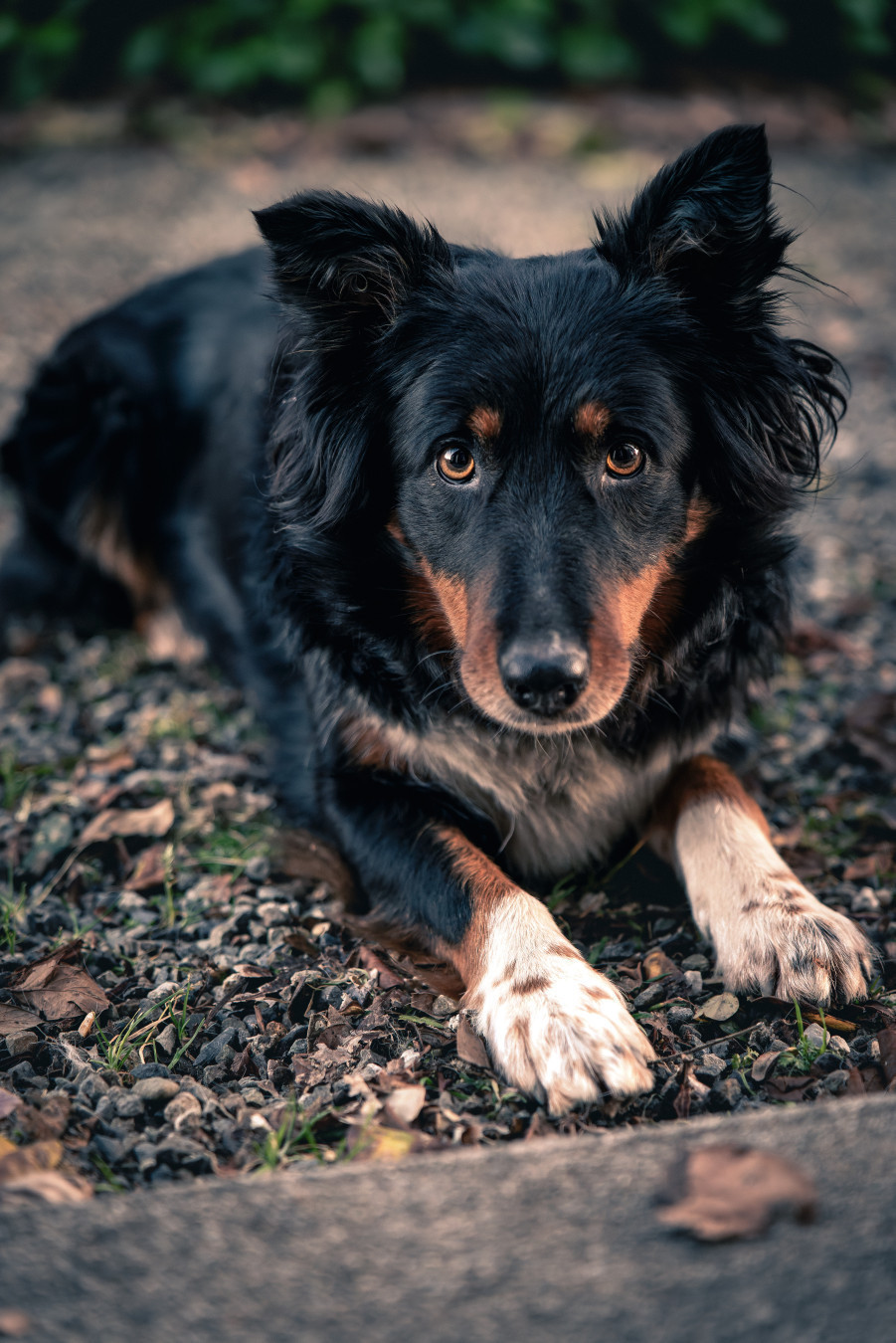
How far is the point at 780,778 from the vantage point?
10.9 ft

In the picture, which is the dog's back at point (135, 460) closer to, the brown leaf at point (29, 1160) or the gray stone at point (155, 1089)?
the gray stone at point (155, 1089)

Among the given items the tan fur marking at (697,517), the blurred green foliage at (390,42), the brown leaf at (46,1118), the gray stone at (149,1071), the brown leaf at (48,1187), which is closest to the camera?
the brown leaf at (48,1187)

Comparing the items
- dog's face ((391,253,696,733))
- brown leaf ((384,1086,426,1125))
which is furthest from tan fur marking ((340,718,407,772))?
brown leaf ((384,1086,426,1125))

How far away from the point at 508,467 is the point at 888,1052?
4.93ft

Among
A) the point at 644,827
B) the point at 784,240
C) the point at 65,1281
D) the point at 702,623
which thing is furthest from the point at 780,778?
the point at 65,1281

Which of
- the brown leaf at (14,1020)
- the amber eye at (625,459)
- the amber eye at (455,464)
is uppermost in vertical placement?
the amber eye at (625,459)

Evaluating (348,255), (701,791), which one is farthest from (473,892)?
(348,255)

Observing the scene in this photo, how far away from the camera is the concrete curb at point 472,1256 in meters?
1.49

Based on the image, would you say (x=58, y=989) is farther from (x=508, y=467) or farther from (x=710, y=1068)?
(x=508, y=467)

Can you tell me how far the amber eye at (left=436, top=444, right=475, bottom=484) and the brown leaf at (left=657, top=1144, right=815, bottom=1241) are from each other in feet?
5.04

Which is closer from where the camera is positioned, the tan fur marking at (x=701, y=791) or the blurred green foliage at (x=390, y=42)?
the tan fur marking at (x=701, y=791)

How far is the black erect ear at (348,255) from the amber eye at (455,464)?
1.31 feet

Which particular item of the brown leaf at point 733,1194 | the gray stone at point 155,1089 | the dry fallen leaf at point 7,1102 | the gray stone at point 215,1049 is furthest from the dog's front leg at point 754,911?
the dry fallen leaf at point 7,1102

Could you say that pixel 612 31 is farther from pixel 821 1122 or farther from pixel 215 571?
pixel 821 1122
